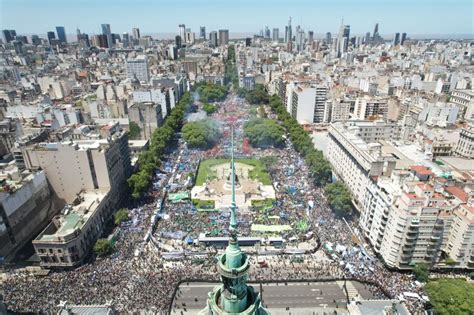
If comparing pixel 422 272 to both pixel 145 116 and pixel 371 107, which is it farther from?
pixel 145 116

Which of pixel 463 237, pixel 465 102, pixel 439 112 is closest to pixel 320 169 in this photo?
pixel 463 237

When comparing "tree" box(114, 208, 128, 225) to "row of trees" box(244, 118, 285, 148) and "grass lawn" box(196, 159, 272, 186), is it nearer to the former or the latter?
"grass lawn" box(196, 159, 272, 186)

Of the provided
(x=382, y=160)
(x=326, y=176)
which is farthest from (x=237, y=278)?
(x=326, y=176)

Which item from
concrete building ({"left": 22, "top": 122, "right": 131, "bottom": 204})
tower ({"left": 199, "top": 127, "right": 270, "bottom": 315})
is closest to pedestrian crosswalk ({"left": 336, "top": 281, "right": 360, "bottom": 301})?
tower ({"left": 199, "top": 127, "right": 270, "bottom": 315})

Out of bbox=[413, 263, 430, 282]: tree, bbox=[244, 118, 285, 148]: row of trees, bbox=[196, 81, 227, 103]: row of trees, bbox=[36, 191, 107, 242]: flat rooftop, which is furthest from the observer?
bbox=[196, 81, 227, 103]: row of trees

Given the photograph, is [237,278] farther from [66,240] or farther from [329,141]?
[329,141]

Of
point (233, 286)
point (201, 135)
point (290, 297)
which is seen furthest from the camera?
point (201, 135)
